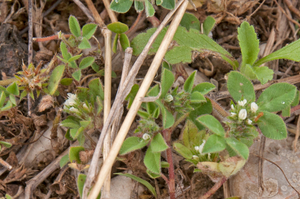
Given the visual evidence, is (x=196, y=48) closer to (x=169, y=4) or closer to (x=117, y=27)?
(x=169, y=4)

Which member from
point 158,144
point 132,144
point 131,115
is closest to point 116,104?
point 131,115

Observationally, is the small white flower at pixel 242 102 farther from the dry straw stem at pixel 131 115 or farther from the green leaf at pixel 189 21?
the green leaf at pixel 189 21

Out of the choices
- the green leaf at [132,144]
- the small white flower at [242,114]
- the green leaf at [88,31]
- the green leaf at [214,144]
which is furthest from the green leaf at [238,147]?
the green leaf at [88,31]

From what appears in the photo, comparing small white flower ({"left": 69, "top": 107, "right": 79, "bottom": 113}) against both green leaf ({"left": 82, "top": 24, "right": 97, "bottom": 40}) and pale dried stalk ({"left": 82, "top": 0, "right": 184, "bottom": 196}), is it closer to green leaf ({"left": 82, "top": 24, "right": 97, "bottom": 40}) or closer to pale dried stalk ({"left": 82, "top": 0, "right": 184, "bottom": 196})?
pale dried stalk ({"left": 82, "top": 0, "right": 184, "bottom": 196})

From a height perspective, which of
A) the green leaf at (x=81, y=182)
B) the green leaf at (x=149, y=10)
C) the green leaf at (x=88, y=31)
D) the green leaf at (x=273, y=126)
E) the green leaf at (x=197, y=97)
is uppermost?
the green leaf at (x=149, y=10)

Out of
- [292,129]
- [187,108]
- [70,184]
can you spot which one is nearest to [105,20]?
[187,108]

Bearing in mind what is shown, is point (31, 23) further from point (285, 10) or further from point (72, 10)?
point (285, 10)

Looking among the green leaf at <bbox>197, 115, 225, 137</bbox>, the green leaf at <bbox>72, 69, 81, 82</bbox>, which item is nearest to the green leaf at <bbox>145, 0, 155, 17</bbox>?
the green leaf at <bbox>72, 69, 81, 82</bbox>

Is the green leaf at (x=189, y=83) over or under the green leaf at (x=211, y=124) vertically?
over
